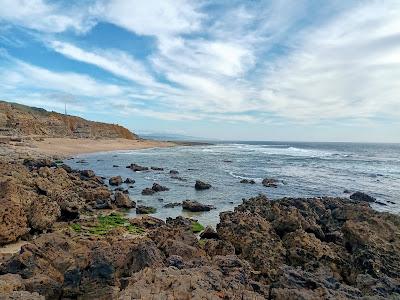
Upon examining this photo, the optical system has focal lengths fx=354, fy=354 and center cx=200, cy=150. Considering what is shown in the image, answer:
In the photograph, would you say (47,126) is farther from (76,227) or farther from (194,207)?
(76,227)

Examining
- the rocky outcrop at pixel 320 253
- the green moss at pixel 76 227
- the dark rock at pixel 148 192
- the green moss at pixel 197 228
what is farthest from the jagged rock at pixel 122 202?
the rocky outcrop at pixel 320 253

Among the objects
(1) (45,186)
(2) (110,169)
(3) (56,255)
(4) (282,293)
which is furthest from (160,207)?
(2) (110,169)

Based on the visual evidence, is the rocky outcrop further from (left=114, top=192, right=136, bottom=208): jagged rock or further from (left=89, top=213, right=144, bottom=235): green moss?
(left=114, top=192, right=136, bottom=208): jagged rock

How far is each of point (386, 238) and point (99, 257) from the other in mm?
11369

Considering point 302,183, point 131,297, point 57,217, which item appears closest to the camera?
point 131,297

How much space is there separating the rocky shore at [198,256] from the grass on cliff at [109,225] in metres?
0.06

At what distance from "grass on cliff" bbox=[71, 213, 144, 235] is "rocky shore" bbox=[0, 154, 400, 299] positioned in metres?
0.06

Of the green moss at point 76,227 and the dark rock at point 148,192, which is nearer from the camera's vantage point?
the green moss at point 76,227

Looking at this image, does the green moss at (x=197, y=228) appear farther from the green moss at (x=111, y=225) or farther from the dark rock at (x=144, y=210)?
the dark rock at (x=144, y=210)

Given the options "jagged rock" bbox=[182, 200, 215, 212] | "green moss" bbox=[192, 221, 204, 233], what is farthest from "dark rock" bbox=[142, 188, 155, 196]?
"green moss" bbox=[192, 221, 204, 233]

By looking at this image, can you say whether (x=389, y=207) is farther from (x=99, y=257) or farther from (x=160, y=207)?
(x=99, y=257)

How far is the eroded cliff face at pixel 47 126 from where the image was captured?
3511 inches

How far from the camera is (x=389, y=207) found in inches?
1283

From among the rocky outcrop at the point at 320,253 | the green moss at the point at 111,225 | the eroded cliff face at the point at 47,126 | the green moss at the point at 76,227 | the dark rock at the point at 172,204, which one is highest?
the eroded cliff face at the point at 47,126
